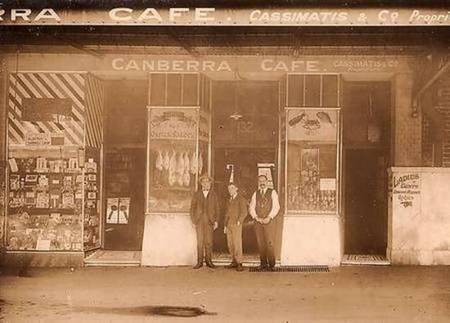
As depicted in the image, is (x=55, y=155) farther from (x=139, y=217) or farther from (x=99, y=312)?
(x=99, y=312)

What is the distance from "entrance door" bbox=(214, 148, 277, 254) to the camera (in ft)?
47.9

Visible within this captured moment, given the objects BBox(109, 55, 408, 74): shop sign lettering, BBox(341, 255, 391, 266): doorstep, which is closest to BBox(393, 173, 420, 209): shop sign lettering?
BBox(341, 255, 391, 266): doorstep

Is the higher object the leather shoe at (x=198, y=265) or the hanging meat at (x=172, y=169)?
the hanging meat at (x=172, y=169)

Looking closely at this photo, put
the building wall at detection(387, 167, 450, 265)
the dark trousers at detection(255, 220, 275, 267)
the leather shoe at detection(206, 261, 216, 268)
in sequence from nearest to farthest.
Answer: the dark trousers at detection(255, 220, 275, 267) → the leather shoe at detection(206, 261, 216, 268) → the building wall at detection(387, 167, 450, 265)

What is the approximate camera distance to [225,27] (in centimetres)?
921

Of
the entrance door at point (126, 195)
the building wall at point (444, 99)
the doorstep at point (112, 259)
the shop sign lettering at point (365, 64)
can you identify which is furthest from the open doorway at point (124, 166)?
the building wall at point (444, 99)

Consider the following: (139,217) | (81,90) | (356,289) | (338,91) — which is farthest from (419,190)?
(81,90)

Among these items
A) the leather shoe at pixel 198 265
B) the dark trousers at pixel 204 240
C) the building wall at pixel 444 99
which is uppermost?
the building wall at pixel 444 99

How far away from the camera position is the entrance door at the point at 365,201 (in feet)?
47.1

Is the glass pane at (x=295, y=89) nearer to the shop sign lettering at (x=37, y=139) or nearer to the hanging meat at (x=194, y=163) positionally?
the hanging meat at (x=194, y=163)

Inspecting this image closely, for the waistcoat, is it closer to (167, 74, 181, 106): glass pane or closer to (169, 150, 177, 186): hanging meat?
(169, 150, 177, 186): hanging meat

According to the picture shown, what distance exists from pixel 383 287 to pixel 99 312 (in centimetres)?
476

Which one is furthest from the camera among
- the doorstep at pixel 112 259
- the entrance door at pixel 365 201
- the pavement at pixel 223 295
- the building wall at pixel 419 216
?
the entrance door at pixel 365 201

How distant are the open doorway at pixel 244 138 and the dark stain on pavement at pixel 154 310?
192 inches
